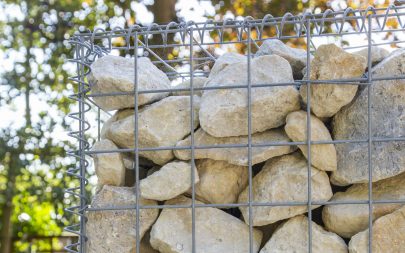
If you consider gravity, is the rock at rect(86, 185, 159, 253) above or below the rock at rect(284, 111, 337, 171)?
below

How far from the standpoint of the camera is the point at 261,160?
1.66 m

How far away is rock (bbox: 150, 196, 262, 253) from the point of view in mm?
1673

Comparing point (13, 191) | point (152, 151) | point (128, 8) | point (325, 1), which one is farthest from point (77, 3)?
point (152, 151)

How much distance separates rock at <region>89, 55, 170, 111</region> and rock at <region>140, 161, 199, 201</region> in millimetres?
200

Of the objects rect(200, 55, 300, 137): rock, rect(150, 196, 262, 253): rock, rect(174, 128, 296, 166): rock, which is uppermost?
rect(200, 55, 300, 137): rock

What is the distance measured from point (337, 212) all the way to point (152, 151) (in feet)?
1.55

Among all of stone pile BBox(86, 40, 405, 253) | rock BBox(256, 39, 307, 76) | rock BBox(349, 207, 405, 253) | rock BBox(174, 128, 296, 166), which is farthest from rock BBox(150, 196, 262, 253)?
rock BBox(256, 39, 307, 76)

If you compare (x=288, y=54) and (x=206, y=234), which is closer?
(x=206, y=234)

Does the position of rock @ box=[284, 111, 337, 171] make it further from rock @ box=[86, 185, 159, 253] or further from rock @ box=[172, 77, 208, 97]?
rock @ box=[86, 185, 159, 253]

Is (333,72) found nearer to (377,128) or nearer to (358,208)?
(377,128)

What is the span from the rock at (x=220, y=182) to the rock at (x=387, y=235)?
31cm

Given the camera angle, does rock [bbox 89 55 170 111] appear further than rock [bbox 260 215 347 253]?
Yes

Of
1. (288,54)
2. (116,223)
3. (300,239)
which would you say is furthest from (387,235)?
(116,223)

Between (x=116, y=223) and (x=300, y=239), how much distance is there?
1.48ft
